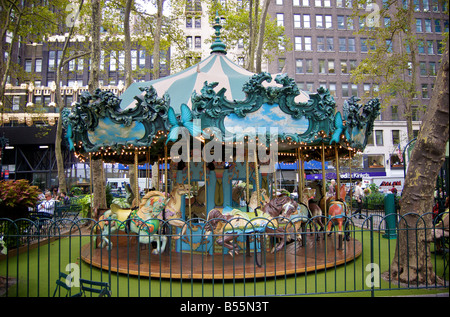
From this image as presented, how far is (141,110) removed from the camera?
8.25 meters

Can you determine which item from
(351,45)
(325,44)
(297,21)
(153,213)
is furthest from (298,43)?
(153,213)

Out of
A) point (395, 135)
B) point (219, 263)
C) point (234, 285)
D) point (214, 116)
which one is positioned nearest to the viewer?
point (234, 285)

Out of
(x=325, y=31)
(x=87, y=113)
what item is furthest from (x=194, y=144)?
(x=325, y=31)

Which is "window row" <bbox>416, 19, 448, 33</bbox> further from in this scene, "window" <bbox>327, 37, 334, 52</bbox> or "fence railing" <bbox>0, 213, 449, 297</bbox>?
"fence railing" <bbox>0, 213, 449, 297</bbox>

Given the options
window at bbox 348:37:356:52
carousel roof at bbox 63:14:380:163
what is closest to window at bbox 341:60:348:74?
window at bbox 348:37:356:52

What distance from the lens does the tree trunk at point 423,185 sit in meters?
5.99

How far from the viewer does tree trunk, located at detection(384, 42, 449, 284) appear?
5988 mm

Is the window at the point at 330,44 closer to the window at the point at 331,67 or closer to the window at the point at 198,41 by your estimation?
the window at the point at 331,67

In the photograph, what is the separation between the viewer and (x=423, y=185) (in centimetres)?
628

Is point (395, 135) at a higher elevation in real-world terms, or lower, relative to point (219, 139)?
higher

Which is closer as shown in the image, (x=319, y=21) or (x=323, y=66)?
(x=323, y=66)

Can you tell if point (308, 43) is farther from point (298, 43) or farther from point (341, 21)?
point (341, 21)

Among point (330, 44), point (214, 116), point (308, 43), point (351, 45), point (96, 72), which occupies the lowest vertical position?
point (214, 116)

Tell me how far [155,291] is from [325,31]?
41.0 meters
